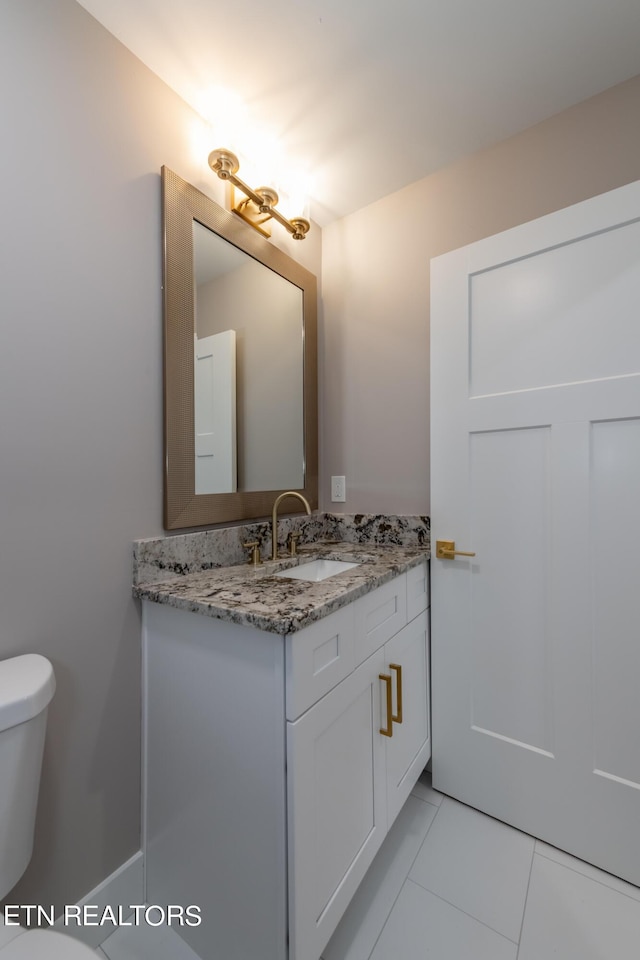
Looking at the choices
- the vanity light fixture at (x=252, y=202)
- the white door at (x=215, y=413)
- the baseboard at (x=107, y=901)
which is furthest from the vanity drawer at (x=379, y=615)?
the vanity light fixture at (x=252, y=202)

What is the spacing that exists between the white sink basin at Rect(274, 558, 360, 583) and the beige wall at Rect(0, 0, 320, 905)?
1.74ft

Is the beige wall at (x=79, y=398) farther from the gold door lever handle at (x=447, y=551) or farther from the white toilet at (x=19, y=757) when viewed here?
the gold door lever handle at (x=447, y=551)

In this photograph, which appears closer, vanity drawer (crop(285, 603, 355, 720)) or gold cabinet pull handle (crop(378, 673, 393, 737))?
vanity drawer (crop(285, 603, 355, 720))

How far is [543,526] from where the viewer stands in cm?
125

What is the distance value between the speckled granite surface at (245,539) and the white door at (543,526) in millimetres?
261

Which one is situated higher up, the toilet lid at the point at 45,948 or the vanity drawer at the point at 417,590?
the vanity drawer at the point at 417,590

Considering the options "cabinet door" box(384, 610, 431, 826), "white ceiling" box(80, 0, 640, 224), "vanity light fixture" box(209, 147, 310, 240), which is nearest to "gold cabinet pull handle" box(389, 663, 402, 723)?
"cabinet door" box(384, 610, 431, 826)

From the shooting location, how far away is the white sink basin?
144cm

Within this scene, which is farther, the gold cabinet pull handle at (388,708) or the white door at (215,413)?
the white door at (215,413)

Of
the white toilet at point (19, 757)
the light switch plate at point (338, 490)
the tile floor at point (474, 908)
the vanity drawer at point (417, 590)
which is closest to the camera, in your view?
the white toilet at point (19, 757)

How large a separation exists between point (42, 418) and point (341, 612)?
834 millimetres

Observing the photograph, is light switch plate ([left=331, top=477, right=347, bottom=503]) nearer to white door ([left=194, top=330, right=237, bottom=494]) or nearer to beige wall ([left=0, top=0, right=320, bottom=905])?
white door ([left=194, top=330, right=237, bottom=494])

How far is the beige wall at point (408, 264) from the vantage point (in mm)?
1308

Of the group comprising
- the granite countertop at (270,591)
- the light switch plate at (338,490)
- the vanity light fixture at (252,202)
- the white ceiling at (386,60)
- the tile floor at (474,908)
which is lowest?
the tile floor at (474,908)
